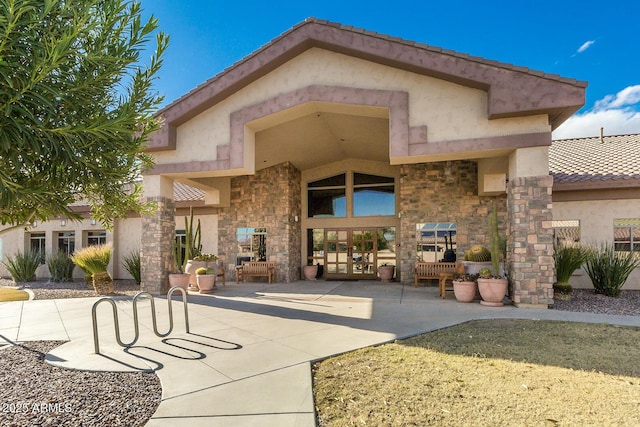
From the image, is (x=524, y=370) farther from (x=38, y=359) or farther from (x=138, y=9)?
(x=38, y=359)

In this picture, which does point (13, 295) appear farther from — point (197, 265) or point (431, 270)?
point (431, 270)

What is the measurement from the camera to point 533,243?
856 cm

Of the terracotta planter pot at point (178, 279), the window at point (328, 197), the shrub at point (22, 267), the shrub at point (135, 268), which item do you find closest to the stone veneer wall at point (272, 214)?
the window at point (328, 197)

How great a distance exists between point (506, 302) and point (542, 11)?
10.7 m

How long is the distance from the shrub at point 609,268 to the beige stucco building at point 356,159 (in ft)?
9.54

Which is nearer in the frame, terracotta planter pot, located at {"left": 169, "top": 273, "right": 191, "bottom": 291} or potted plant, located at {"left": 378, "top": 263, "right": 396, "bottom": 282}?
terracotta planter pot, located at {"left": 169, "top": 273, "right": 191, "bottom": 291}

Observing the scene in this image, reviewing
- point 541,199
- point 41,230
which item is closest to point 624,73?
point 541,199

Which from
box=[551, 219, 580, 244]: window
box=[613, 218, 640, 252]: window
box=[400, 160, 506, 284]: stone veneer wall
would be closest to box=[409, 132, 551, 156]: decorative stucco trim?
box=[551, 219, 580, 244]: window

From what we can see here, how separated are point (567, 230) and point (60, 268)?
20213 millimetres

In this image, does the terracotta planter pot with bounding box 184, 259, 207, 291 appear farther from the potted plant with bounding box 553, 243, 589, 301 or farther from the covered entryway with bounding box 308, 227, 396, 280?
the potted plant with bounding box 553, 243, 589, 301

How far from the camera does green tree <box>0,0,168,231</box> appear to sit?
2504 mm

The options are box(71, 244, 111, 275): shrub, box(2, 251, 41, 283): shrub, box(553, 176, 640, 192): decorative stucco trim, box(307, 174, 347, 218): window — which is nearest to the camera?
box(553, 176, 640, 192): decorative stucco trim

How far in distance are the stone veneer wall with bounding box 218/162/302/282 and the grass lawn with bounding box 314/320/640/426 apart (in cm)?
950

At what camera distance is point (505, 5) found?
12656mm
